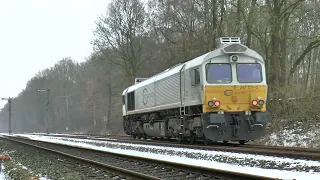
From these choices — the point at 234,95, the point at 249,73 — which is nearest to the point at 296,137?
the point at 249,73

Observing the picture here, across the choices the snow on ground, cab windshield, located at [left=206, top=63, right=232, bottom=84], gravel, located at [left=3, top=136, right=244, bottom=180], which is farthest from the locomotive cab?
gravel, located at [left=3, top=136, right=244, bottom=180]

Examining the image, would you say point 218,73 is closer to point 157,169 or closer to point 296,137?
point 296,137

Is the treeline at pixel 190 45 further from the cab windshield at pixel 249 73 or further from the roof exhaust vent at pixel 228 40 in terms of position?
the roof exhaust vent at pixel 228 40

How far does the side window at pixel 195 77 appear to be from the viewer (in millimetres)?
16875

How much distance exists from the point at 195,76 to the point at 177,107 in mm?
2490

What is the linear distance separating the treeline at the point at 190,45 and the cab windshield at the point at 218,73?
5621 millimetres

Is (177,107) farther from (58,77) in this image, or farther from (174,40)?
(58,77)

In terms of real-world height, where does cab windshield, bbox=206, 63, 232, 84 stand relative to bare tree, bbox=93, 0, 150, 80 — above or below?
below

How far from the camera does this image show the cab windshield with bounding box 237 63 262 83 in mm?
16953

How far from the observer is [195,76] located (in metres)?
17.1

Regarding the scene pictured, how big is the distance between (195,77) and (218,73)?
94cm

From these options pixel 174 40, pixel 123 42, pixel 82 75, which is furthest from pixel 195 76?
pixel 82 75

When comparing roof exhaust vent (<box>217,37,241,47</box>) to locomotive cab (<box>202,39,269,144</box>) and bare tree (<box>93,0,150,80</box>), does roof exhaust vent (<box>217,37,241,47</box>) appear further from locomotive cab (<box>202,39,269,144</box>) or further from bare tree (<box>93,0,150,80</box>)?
bare tree (<box>93,0,150,80</box>)

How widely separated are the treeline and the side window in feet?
21.1
